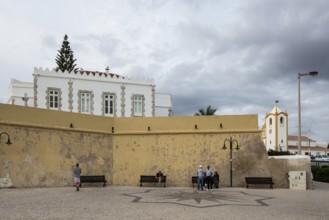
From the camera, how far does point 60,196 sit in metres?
15.6

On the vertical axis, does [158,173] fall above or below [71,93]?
below

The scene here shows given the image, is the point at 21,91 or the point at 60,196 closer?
the point at 60,196

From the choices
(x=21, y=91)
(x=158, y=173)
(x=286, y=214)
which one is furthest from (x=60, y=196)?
(x=21, y=91)

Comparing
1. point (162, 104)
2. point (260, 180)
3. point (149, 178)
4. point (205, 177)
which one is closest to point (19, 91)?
point (162, 104)

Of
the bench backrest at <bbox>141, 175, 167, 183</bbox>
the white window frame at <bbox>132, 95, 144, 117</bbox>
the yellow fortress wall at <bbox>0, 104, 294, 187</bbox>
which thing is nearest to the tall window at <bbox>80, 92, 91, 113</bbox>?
the white window frame at <bbox>132, 95, 144, 117</bbox>

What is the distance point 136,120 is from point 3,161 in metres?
8.68

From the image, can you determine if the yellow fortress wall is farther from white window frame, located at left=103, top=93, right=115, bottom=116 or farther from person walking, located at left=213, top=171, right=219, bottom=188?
white window frame, located at left=103, top=93, right=115, bottom=116

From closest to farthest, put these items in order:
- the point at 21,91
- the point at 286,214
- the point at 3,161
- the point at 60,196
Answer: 1. the point at 286,214
2. the point at 60,196
3. the point at 3,161
4. the point at 21,91

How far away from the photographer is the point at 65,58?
183ft

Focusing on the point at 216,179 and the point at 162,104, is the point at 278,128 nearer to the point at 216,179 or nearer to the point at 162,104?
the point at 162,104

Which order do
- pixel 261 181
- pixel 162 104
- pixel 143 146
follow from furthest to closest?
pixel 162 104, pixel 143 146, pixel 261 181

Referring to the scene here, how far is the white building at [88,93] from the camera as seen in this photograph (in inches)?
1345

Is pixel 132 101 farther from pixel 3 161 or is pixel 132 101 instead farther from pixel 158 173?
pixel 3 161

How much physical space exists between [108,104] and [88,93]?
7.37 ft
